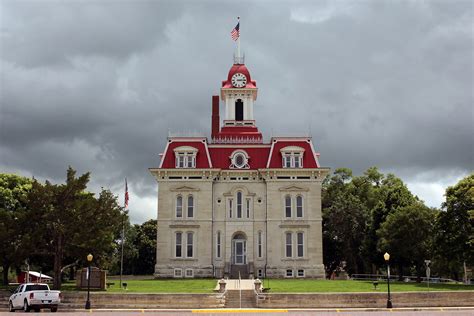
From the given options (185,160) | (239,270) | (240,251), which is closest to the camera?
(239,270)

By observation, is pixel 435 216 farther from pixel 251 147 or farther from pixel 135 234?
pixel 135 234

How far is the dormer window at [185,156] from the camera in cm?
5894

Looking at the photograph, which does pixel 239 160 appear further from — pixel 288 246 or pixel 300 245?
pixel 300 245

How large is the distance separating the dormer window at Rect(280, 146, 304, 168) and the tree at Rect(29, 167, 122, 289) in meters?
22.6

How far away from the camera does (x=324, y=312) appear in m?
30.1

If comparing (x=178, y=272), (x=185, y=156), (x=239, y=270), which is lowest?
(x=178, y=272)

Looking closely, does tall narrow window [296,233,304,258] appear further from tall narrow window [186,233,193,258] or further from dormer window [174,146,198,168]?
dormer window [174,146,198,168]

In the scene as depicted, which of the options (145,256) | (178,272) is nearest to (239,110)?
(178,272)

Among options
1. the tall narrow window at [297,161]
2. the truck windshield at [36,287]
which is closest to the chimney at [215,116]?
the tall narrow window at [297,161]

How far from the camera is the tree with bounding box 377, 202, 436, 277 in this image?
51312mm

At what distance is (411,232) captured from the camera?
2028 inches

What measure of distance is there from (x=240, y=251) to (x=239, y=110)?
1682 cm

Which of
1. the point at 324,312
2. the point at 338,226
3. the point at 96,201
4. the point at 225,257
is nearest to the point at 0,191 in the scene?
the point at 96,201

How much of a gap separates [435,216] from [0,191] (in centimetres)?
3779
